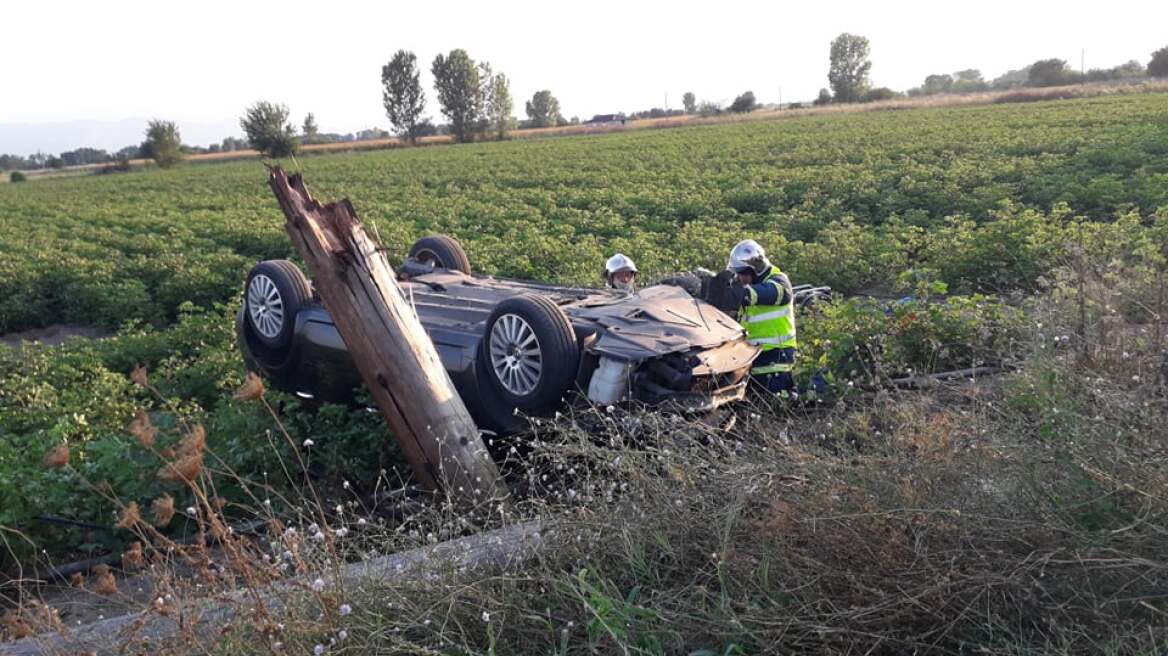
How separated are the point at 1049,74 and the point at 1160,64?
8.26m

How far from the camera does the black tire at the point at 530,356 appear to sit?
17.3 feet

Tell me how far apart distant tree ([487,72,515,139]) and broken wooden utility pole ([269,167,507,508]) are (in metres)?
87.9

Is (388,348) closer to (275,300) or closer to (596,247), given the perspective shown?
(275,300)

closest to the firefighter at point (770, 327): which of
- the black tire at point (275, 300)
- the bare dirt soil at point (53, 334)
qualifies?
the black tire at point (275, 300)

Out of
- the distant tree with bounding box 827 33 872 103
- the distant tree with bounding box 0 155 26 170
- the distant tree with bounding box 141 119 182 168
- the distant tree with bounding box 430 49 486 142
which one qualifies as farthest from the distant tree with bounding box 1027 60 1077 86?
the distant tree with bounding box 0 155 26 170

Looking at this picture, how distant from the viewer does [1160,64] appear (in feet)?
220

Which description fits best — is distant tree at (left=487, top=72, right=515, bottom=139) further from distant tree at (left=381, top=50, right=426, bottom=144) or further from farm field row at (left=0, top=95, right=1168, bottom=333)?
farm field row at (left=0, top=95, right=1168, bottom=333)

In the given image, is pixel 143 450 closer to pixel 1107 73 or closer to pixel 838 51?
pixel 1107 73

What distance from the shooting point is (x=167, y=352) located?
31.6 ft

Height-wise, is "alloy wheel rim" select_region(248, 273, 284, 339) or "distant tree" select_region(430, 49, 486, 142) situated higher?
"distant tree" select_region(430, 49, 486, 142)

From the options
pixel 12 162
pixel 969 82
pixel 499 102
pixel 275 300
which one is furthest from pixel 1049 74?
pixel 12 162

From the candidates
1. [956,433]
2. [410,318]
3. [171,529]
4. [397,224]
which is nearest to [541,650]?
[956,433]

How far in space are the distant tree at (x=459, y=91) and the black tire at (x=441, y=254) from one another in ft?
288

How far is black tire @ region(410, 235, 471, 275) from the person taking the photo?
816cm
